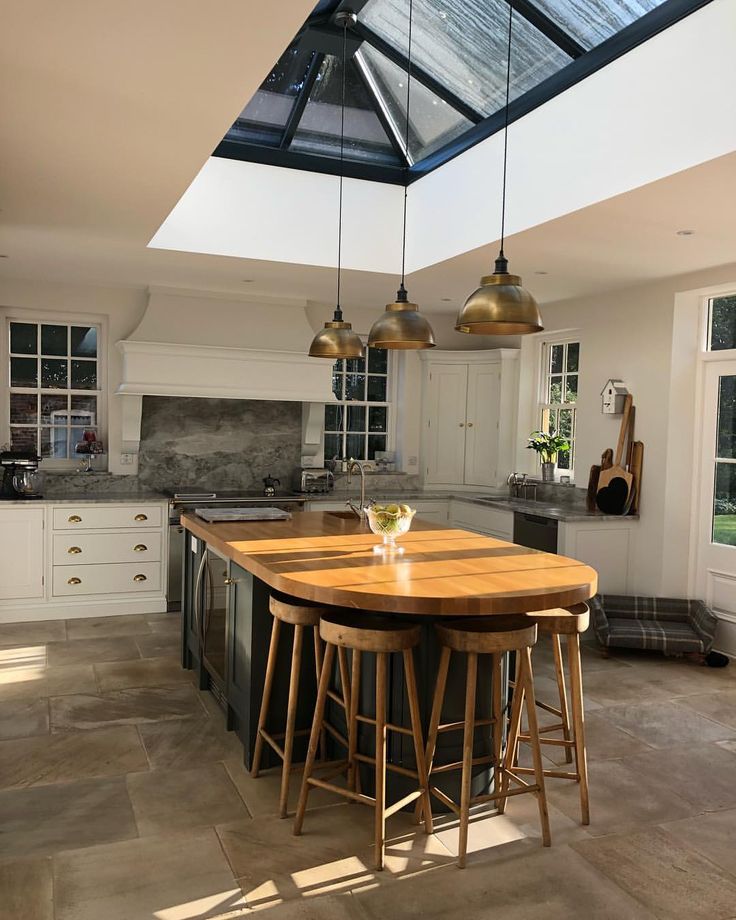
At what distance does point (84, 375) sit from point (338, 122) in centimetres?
298

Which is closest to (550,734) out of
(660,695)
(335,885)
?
(660,695)

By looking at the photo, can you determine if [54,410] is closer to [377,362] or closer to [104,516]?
[104,516]

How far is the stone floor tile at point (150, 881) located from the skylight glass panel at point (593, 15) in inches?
152

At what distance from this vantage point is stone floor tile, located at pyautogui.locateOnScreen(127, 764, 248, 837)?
307cm

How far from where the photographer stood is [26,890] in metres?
2.60

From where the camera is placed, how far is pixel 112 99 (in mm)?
2865

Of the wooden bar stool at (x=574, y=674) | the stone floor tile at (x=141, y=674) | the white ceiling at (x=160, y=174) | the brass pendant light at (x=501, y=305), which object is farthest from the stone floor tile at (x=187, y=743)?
the white ceiling at (x=160, y=174)

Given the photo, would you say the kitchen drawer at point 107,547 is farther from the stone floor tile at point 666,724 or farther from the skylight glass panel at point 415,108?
the stone floor tile at point 666,724

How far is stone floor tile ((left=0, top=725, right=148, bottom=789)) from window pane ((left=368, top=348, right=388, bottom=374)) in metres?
4.59

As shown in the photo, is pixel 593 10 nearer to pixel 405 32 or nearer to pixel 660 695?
pixel 405 32

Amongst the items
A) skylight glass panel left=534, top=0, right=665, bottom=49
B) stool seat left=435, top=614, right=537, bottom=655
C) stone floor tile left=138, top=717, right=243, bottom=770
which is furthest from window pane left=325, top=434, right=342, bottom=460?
stool seat left=435, top=614, right=537, bottom=655

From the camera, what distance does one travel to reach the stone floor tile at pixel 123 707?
13.3 ft

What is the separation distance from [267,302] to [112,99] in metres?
4.15

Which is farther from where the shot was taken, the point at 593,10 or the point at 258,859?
the point at 593,10
